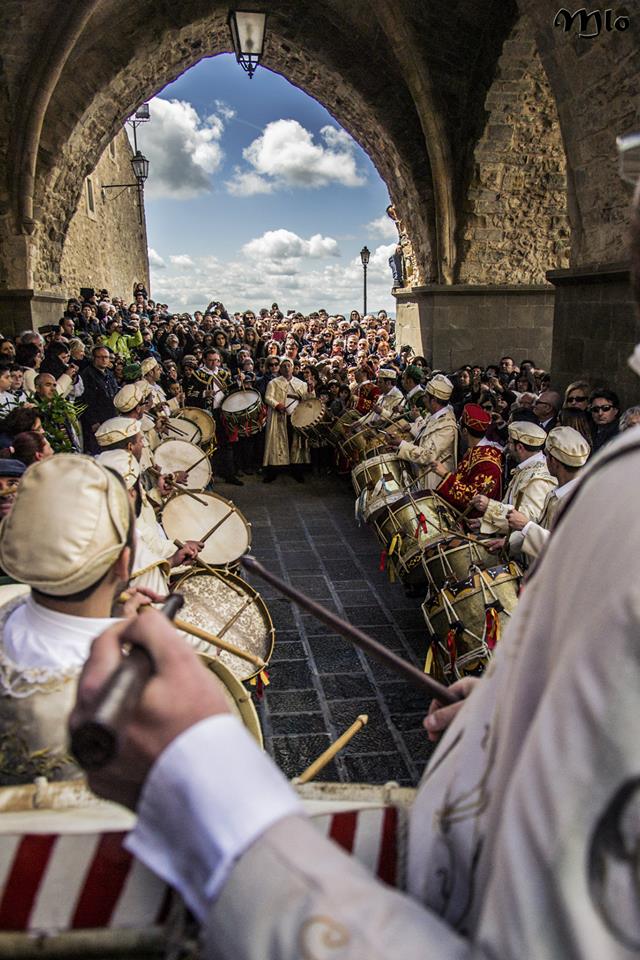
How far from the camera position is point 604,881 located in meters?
0.64

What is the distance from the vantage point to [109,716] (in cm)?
75

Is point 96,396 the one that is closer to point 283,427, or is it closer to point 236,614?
point 283,427

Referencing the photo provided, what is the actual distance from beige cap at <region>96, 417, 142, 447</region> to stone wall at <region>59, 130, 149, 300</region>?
14613mm

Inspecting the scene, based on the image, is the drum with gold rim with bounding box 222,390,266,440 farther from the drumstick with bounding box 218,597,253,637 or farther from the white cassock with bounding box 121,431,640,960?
the white cassock with bounding box 121,431,640,960

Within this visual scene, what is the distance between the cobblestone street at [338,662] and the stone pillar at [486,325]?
6.16 meters

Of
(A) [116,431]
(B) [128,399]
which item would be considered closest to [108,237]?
(B) [128,399]

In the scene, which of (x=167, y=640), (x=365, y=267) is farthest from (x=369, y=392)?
(x=365, y=267)

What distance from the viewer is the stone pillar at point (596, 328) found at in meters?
7.50

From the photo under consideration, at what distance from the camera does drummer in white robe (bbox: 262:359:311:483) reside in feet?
36.5

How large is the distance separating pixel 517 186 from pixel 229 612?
1225 cm

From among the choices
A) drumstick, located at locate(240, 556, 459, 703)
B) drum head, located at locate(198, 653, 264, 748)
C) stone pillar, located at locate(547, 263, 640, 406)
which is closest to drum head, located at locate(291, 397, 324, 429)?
stone pillar, located at locate(547, 263, 640, 406)

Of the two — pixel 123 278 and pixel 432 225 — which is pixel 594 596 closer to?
pixel 432 225

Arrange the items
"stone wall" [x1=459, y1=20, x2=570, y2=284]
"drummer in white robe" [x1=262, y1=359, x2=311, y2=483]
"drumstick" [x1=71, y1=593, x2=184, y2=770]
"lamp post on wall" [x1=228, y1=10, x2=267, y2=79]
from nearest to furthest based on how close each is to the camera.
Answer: "drumstick" [x1=71, y1=593, x2=184, y2=770], "lamp post on wall" [x1=228, y1=10, x2=267, y2=79], "drummer in white robe" [x1=262, y1=359, x2=311, y2=483], "stone wall" [x1=459, y1=20, x2=570, y2=284]

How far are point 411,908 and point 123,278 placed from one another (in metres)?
31.8
